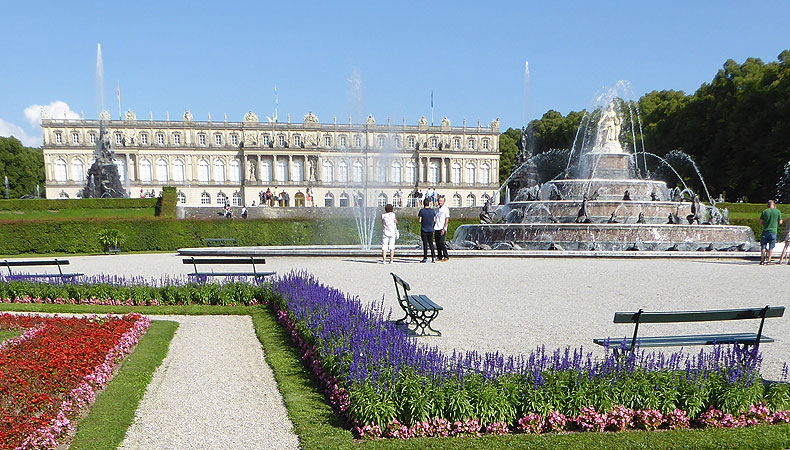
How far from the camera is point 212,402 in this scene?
4.69 m

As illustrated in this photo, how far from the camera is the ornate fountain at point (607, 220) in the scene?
1662 centimetres

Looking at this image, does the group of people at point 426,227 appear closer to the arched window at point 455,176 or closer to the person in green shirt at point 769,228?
the person in green shirt at point 769,228

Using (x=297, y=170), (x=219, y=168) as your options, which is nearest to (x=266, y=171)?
(x=297, y=170)

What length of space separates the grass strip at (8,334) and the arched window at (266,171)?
2892 inches

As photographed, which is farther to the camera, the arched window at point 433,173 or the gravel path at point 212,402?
the arched window at point 433,173

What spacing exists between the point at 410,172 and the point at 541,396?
78.1m

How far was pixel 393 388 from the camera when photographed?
4.03 metres

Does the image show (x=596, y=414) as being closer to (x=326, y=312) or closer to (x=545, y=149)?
(x=326, y=312)

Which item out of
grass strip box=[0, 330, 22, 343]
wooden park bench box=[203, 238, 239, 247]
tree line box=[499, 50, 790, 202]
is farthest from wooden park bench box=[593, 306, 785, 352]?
tree line box=[499, 50, 790, 202]

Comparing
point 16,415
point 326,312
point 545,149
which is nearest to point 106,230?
point 326,312

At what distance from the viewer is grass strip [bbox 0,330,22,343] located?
6544mm

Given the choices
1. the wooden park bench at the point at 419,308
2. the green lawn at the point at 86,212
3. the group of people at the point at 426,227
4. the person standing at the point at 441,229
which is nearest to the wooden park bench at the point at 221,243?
the group of people at the point at 426,227

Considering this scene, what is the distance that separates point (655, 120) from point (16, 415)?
5127 centimetres

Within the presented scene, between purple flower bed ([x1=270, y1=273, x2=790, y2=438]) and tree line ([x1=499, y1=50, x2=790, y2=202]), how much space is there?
33317 millimetres
